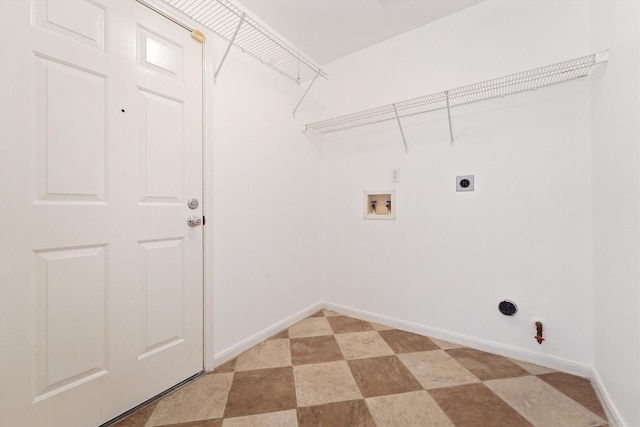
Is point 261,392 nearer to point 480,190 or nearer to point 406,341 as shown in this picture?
point 406,341

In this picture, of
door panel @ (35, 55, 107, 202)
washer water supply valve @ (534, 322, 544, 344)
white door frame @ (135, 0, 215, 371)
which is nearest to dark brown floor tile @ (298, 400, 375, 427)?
white door frame @ (135, 0, 215, 371)

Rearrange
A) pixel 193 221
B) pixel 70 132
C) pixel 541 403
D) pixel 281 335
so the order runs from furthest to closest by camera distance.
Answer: pixel 281 335
pixel 193 221
pixel 541 403
pixel 70 132

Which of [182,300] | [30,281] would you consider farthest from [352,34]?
[30,281]

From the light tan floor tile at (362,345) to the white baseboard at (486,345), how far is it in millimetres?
221

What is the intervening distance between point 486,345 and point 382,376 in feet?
2.59

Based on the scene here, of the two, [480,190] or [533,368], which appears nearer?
[533,368]

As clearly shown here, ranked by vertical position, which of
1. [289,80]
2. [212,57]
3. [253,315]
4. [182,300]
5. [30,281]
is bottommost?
[253,315]

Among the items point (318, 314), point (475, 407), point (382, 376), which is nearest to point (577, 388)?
point (475, 407)

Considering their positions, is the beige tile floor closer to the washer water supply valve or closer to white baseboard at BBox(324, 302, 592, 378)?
white baseboard at BBox(324, 302, 592, 378)

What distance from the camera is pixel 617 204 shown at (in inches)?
44.8

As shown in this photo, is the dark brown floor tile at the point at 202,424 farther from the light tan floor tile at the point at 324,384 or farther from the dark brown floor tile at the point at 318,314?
the dark brown floor tile at the point at 318,314

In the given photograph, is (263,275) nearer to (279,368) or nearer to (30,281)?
(279,368)

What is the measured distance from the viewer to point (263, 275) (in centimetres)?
194

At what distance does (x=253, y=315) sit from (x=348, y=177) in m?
1.38
